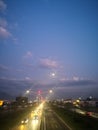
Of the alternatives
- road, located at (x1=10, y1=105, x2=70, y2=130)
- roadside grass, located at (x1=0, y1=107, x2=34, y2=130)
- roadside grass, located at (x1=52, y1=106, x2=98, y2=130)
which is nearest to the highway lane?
road, located at (x1=10, y1=105, x2=70, y2=130)

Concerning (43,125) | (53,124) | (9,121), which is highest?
(9,121)

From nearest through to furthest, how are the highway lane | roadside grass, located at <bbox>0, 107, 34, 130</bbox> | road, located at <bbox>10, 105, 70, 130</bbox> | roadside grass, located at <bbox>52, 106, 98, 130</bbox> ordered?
road, located at <bbox>10, 105, 70, 130</bbox> < the highway lane < roadside grass, located at <bbox>52, 106, 98, 130</bbox> < roadside grass, located at <bbox>0, 107, 34, 130</bbox>

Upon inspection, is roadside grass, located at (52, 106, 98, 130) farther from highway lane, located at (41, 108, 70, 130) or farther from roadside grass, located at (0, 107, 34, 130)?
roadside grass, located at (0, 107, 34, 130)

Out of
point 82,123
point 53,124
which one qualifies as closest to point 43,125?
point 53,124

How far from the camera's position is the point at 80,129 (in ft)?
130

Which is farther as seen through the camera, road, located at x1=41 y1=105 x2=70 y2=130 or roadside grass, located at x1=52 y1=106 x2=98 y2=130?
roadside grass, located at x1=52 y1=106 x2=98 y2=130

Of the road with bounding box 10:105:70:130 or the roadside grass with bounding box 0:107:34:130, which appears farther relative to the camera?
the roadside grass with bounding box 0:107:34:130

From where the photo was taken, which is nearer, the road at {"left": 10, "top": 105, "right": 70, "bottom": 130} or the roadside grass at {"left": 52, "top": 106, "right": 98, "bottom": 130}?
the road at {"left": 10, "top": 105, "right": 70, "bottom": 130}

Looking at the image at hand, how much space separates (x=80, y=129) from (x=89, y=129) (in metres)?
1.39

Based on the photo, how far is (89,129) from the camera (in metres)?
39.9

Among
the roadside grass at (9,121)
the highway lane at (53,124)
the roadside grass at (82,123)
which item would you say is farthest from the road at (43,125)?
the roadside grass at (9,121)

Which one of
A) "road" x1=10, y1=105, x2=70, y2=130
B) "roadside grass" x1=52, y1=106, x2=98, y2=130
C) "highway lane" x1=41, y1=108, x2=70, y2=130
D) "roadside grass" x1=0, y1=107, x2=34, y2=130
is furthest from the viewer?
"roadside grass" x1=0, y1=107, x2=34, y2=130

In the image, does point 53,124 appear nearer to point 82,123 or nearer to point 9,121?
point 82,123

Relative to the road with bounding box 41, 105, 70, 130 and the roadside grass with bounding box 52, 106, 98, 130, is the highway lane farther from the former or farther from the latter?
the roadside grass with bounding box 52, 106, 98, 130
